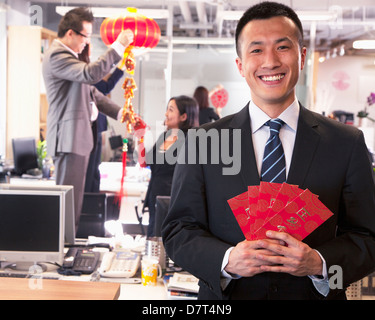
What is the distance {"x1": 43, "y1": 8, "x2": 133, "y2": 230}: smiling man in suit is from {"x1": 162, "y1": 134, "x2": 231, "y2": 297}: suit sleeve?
241cm

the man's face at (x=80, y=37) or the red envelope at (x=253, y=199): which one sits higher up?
the man's face at (x=80, y=37)

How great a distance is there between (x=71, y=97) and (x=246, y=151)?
271 cm

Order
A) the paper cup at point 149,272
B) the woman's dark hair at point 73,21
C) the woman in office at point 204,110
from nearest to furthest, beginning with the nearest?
1. the paper cup at point 149,272
2. the woman's dark hair at point 73,21
3. the woman in office at point 204,110

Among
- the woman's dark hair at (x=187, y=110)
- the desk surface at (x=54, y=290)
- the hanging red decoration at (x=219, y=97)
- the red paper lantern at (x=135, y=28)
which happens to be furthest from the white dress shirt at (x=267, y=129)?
the hanging red decoration at (x=219, y=97)

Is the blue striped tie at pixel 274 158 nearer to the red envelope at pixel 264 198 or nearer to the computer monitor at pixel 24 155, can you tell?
the red envelope at pixel 264 198

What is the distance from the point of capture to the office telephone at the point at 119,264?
2.42 meters

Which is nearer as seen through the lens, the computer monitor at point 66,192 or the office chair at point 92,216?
the computer monitor at point 66,192

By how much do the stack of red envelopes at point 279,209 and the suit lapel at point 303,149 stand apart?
13 cm

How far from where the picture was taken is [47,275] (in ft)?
8.00

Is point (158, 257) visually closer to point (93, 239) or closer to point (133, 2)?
point (93, 239)

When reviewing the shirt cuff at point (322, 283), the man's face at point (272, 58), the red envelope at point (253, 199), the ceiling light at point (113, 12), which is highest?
the ceiling light at point (113, 12)

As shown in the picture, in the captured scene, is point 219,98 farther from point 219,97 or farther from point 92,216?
point 92,216

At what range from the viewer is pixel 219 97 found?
7.85 m

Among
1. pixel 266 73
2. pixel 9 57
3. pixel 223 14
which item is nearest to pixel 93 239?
pixel 266 73
